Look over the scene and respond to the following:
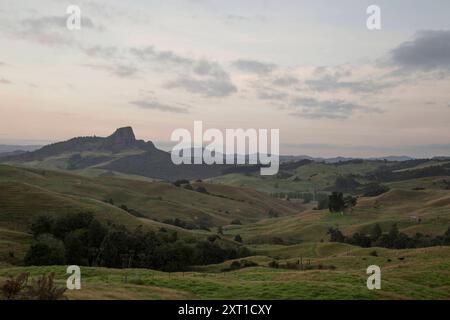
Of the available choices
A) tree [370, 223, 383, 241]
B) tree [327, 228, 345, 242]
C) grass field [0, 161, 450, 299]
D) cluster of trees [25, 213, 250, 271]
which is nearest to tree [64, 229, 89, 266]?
cluster of trees [25, 213, 250, 271]

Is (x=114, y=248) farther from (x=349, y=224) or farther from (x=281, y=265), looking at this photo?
(x=349, y=224)

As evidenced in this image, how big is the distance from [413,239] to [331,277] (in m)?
92.6

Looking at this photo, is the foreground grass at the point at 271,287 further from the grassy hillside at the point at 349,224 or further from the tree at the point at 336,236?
the grassy hillside at the point at 349,224

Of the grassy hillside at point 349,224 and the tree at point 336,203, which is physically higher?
the tree at point 336,203

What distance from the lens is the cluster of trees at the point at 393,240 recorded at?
4724 inches

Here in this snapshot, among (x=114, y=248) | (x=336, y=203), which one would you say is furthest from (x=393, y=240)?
(x=114, y=248)

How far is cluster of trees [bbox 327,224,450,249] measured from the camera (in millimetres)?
120000

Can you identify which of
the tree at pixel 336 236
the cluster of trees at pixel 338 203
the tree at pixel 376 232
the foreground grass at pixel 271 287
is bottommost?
the tree at pixel 336 236

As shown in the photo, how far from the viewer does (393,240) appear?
12719 centimetres

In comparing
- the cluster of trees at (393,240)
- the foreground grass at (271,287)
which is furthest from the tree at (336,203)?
the foreground grass at (271,287)
